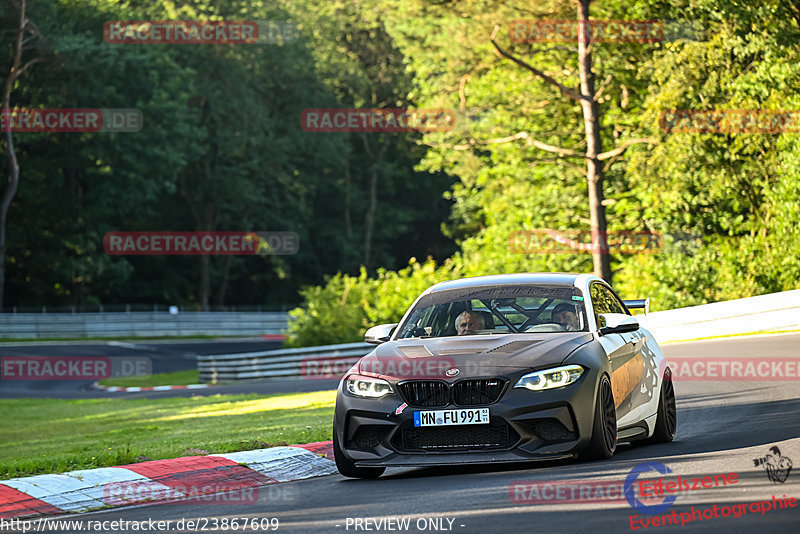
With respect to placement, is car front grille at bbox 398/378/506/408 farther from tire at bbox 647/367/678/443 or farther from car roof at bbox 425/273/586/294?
tire at bbox 647/367/678/443

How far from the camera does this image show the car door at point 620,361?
9.70m

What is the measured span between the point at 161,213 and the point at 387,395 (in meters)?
69.8

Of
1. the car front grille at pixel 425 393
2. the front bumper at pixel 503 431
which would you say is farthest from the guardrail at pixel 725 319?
the car front grille at pixel 425 393

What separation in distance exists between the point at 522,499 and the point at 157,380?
3349 cm

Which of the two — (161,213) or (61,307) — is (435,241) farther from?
(61,307)

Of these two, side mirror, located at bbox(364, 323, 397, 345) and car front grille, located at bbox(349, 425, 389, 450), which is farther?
side mirror, located at bbox(364, 323, 397, 345)

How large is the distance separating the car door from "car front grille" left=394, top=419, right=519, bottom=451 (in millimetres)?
1198

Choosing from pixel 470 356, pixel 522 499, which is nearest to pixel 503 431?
pixel 470 356

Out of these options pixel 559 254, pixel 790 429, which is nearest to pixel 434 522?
pixel 790 429

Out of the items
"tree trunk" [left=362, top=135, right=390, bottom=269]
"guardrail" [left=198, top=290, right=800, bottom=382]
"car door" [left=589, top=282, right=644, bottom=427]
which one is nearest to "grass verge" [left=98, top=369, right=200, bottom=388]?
"guardrail" [left=198, top=290, right=800, bottom=382]

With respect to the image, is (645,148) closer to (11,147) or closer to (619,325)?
(619,325)

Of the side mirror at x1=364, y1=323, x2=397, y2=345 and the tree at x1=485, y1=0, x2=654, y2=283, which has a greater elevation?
the tree at x1=485, y1=0, x2=654, y2=283

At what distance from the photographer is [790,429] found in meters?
10.8

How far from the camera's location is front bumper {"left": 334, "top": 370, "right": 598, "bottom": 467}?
8727 mm
